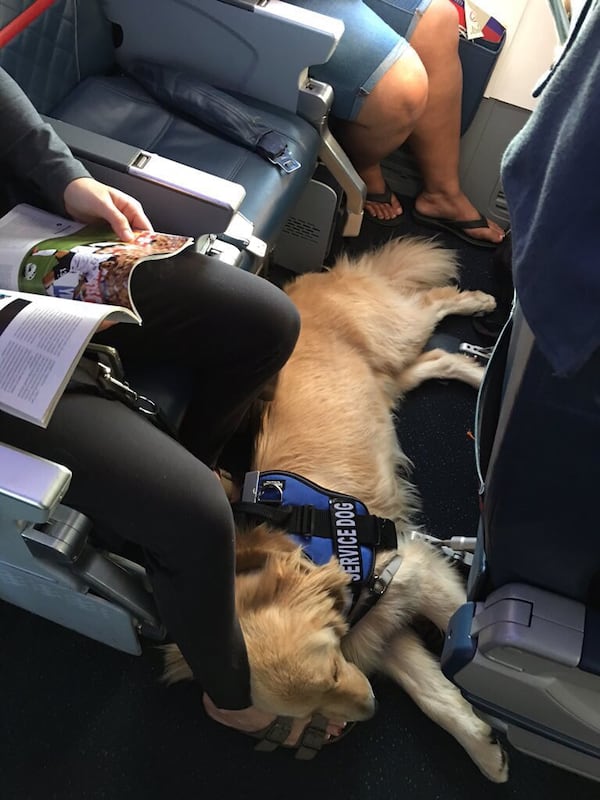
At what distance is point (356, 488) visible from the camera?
1.47 m

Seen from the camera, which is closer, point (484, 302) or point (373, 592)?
point (373, 592)

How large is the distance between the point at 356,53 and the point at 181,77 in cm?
46

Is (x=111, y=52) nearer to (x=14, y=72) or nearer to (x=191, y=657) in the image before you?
(x=14, y=72)

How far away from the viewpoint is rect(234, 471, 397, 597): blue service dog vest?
125cm

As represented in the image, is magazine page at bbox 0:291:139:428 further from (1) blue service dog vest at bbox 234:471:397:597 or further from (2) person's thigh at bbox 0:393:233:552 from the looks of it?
(1) blue service dog vest at bbox 234:471:397:597

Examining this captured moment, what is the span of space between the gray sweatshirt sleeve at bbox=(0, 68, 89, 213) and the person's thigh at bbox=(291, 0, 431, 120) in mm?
819

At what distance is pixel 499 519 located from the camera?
78 centimetres

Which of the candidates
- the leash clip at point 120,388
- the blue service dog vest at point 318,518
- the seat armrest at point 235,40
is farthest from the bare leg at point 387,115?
the leash clip at point 120,388

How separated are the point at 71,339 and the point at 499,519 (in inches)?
22.1

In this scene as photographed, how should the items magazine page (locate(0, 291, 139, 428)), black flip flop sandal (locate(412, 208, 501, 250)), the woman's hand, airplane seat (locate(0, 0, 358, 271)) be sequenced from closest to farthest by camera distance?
magazine page (locate(0, 291, 139, 428))
the woman's hand
airplane seat (locate(0, 0, 358, 271))
black flip flop sandal (locate(412, 208, 501, 250))

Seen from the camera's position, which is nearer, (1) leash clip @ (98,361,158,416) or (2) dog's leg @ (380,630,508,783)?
(1) leash clip @ (98,361,158,416)

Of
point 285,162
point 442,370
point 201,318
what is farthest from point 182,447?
point 442,370

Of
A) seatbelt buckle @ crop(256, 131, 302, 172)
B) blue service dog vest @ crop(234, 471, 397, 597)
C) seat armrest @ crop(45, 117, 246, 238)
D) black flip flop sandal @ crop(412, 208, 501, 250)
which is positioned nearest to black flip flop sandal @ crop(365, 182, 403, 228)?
black flip flop sandal @ crop(412, 208, 501, 250)

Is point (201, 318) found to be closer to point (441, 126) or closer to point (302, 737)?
point (302, 737)
